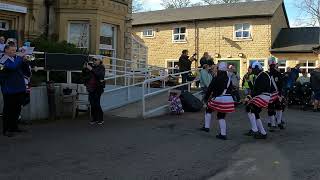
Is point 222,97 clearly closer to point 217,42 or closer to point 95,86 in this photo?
point 95,86

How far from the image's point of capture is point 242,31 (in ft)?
130

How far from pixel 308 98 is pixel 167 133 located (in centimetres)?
1060

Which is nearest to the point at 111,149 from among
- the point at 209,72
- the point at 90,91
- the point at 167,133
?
the point at 167,133

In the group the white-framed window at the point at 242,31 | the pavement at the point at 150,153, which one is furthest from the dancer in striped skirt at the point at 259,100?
the white-framed window at the point at 242,31

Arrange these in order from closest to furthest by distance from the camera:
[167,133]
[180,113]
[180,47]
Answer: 1. [167,133]
2. [180,113]
3. [180,47]

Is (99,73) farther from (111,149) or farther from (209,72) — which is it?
(209,72)

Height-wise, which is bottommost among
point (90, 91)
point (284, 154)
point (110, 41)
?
point (284, 154)

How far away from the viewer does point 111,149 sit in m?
9.66

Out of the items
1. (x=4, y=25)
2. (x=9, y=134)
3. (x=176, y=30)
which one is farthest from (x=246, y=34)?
(x=9, y=134)

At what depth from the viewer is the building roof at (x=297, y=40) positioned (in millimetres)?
38812

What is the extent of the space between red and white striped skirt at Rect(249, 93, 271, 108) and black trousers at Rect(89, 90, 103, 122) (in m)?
3.76

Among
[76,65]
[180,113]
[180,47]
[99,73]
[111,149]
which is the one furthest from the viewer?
[180,47]

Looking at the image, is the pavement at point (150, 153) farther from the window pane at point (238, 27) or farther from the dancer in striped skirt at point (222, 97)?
the window pane at point (238, 27)

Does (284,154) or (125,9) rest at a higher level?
(125,9)
